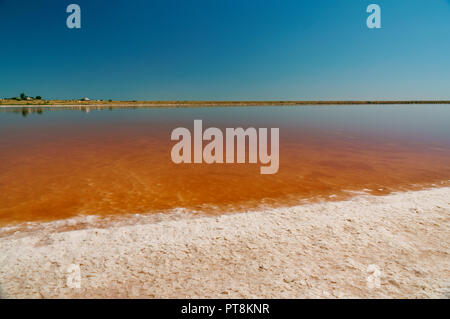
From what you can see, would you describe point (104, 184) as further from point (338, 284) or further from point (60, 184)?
point (338, 284)

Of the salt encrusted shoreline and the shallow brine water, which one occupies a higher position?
the shallow brine water

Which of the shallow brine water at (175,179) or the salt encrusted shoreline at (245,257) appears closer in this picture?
the salt encrusted shoreline at (245,257)

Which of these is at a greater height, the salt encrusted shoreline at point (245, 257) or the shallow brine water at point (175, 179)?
the shallow brine water at point (175, 179)

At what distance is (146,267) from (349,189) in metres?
5.60

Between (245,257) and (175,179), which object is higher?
(175,179)

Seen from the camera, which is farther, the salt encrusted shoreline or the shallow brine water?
the shallow brine water

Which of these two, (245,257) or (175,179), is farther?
(175,179)

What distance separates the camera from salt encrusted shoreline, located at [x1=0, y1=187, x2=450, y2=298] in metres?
3.04

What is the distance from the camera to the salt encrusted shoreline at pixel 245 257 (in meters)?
3.04

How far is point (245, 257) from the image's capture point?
12.1ft

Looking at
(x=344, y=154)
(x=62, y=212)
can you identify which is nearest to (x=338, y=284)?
(x=62, y=212)

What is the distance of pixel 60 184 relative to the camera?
694cm
